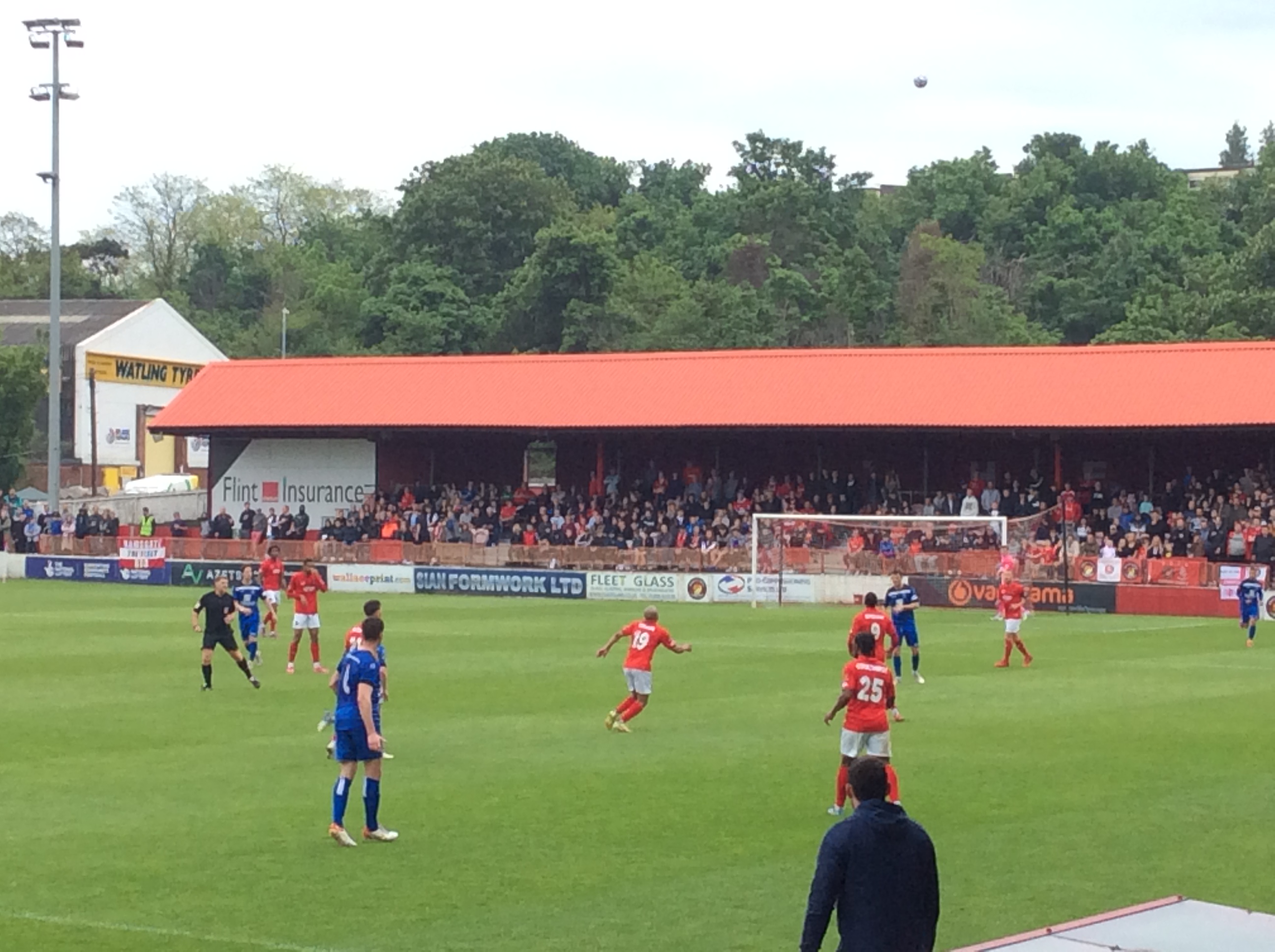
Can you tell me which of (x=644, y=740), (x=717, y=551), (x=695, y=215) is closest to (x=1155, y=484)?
(x=717, y=551)

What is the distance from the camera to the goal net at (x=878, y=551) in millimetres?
44375

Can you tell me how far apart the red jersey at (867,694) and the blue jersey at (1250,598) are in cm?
2004

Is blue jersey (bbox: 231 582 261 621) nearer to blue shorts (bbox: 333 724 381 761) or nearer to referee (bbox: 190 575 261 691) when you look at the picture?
referee (bbox: 190 575 261 691)

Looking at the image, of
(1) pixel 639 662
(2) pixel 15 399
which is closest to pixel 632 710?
(1) pixel 639 662

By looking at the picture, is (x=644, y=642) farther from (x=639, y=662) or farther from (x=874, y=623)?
(x=874, y=623)

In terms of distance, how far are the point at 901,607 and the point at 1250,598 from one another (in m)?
10.7

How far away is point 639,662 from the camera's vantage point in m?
21.2

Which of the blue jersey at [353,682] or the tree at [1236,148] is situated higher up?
the tree at [1236,148]

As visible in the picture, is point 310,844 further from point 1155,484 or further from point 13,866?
point 1155,484

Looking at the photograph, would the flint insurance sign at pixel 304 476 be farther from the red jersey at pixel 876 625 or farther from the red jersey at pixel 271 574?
the red jersey at pixel 876 625

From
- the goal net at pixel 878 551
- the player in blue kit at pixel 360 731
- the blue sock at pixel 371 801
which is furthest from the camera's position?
the goal net at pixel 878 551

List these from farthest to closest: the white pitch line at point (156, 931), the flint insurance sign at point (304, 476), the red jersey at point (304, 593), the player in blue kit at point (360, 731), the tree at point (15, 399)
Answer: the tree at point (15, 399) → the flint insurance sign at point (304, 476) → the red jersey at point (304, 593) → the player in blue kit at point (360, 731) → the white pitch line at point (156, 931)

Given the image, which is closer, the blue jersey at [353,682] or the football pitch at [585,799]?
the football pitch at [585,799]

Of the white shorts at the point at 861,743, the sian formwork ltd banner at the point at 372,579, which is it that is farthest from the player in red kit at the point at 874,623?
the sian formwork ltd banner at the point at 372,579
